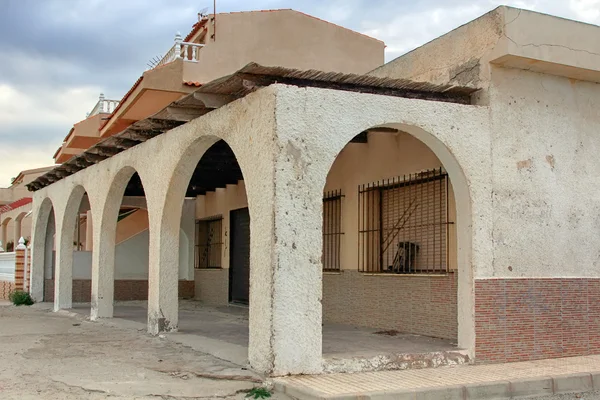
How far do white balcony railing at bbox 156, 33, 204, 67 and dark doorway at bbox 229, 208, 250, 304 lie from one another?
12.1ft

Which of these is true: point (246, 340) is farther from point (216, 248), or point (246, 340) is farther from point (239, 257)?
point (216, 248)

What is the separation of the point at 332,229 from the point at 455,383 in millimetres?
5401

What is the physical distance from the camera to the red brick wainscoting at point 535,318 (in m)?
8.30

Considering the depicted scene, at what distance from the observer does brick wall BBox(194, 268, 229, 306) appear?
1681cm

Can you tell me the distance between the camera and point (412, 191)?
414 inches

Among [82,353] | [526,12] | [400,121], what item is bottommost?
[82,353]

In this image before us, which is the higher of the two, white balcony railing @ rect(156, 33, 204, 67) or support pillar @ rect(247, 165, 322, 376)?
white balcony railing @ rect(156, 33, 204, 67)

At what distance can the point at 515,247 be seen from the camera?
28.3 ft

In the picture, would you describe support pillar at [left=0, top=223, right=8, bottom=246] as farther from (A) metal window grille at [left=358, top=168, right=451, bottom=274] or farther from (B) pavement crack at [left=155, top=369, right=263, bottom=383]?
(B) pavement crack at [left=155, top=369, right=263, bottom=383]

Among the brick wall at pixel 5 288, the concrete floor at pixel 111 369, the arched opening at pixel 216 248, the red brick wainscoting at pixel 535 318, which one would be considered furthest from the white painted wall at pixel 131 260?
the red brick wainscoting at pixel 535 318

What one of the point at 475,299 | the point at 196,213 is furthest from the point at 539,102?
the point at 196,213

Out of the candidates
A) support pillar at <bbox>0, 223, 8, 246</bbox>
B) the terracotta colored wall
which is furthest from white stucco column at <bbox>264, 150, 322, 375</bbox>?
support pillar at <bbox>0, 223, 8, 246</bbox>

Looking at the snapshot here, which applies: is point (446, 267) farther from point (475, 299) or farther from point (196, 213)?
point (196, 213)

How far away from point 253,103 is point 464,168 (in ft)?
8.68
